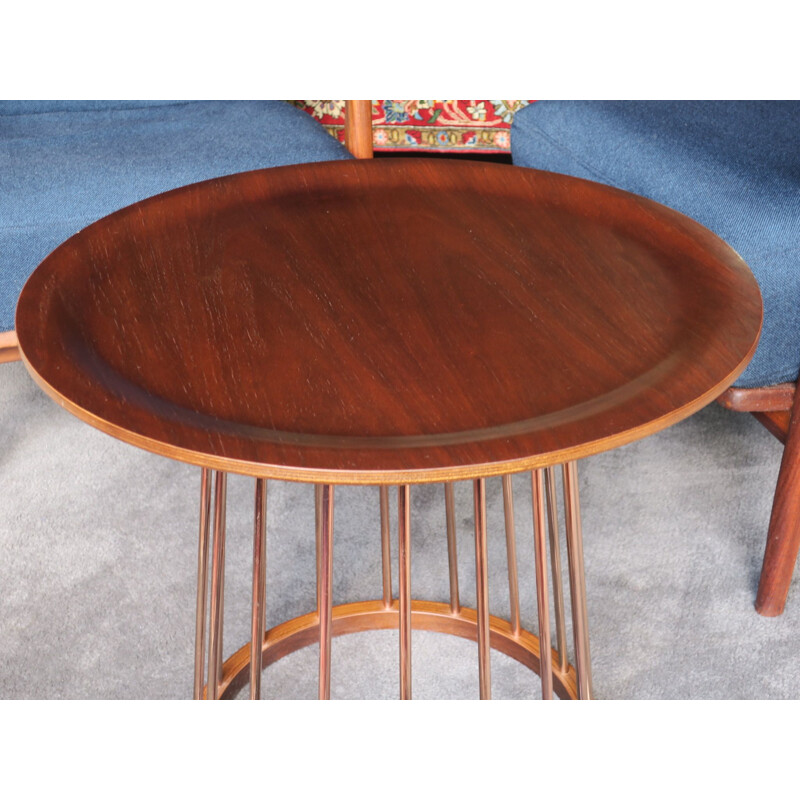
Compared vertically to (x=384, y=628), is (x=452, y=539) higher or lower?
higher

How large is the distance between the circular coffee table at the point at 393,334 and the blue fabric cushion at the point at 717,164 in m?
0.26

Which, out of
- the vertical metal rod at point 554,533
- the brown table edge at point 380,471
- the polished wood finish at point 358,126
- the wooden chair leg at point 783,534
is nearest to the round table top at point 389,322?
the brown table edge at point 380,471

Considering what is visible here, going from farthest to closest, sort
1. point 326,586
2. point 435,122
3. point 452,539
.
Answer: point 435,122, point 452,539, point 326,586

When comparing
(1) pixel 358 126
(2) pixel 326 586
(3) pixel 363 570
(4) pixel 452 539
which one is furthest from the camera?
→ (1) pixel 358 126

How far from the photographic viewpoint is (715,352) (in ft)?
2.30

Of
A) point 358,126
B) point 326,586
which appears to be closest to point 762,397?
point 326,586

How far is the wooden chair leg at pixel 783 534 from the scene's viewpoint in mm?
1122

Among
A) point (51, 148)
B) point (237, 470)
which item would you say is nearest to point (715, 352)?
point (237, 470)

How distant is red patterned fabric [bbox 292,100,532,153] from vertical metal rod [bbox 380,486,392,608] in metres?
1.38

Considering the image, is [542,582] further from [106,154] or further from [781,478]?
[106,154]

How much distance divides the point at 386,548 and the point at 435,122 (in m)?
1.44

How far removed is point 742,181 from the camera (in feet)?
3.96

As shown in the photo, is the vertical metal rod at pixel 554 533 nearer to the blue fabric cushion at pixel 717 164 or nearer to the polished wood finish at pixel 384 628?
the polished wood finish at pixel 384 628

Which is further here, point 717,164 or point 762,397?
point 717,164
